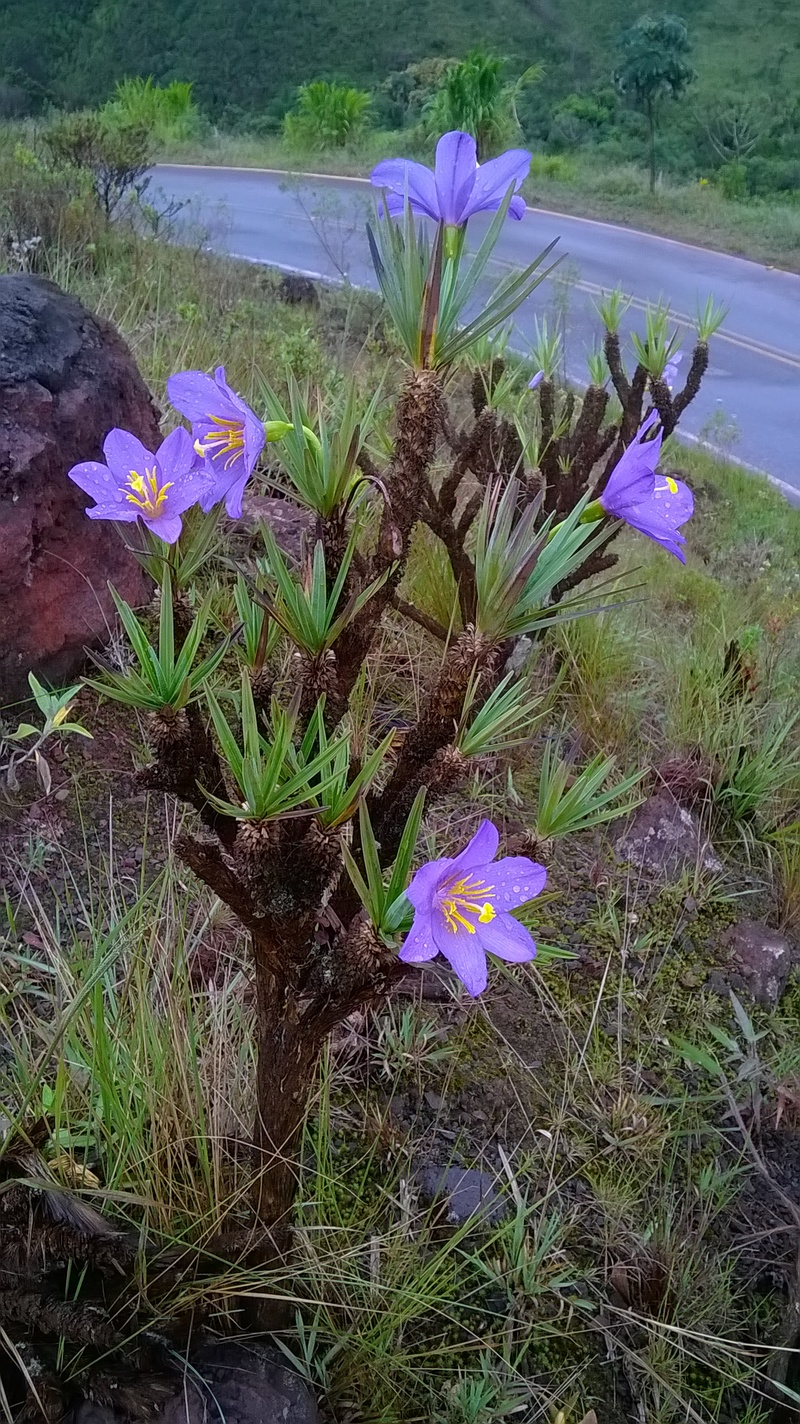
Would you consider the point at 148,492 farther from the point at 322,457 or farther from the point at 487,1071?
the point at 487,1071

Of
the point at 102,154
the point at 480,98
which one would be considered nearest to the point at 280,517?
the point at 102,154

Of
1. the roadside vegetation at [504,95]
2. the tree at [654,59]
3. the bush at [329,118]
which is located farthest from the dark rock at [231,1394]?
the tree at [654,59]

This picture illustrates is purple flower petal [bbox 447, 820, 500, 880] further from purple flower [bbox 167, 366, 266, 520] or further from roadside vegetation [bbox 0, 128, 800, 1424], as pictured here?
purple flower [bbox 167, 366, 266, 520]

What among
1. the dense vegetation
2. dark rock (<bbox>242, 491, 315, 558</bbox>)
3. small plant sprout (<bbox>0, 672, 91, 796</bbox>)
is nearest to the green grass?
the dense vegetation

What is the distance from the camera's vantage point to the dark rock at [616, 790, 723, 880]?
2504 mm

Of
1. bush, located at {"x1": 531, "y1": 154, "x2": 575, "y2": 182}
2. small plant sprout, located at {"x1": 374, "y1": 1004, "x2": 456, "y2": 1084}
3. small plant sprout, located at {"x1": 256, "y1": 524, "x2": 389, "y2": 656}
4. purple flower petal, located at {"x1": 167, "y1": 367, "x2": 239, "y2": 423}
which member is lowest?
small plant sprout, located at {"x1": 374, "y1": 1004, "x2": 456, "y2": 1084}

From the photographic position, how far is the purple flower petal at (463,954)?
0.83 metres

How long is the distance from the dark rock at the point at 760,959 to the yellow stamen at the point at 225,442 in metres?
1.96

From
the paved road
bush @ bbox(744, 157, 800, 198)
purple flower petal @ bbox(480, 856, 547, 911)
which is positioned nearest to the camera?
purple flower petal @ bbox(480, 856, 547, 911)

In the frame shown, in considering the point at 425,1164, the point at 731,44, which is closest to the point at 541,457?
the point at 425,1164

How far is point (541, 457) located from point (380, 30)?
4803cm

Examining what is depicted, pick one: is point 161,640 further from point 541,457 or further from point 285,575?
point 541,457

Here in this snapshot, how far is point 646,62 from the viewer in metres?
24.5

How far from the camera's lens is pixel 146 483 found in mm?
884
